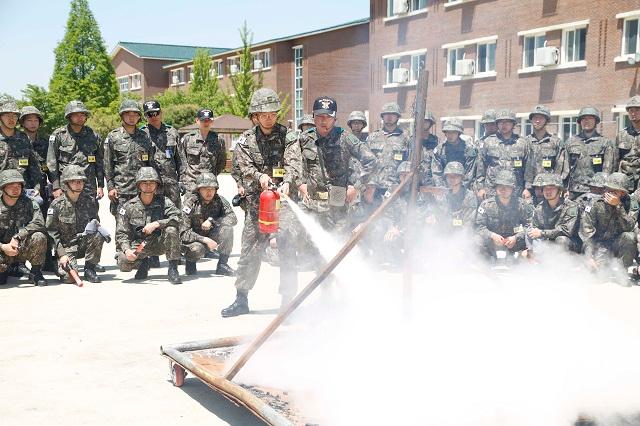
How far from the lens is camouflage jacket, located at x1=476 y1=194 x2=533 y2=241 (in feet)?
32.9

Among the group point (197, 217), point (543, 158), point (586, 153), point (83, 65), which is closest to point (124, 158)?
point (197, 217)

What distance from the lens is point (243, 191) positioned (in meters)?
7.13

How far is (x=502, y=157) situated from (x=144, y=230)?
5623 mm

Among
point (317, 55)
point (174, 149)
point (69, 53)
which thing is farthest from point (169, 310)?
point (69, 53)

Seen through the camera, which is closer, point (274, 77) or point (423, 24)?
point (423, 24)

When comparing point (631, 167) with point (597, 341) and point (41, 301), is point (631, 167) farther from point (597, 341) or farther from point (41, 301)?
point (41, 301)

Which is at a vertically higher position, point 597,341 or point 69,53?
point 69,53

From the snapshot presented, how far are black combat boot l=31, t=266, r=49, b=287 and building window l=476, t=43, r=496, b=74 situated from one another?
22197 millimetres

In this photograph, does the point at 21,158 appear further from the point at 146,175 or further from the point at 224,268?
the point at 224,268

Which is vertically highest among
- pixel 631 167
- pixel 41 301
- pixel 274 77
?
pixel 274 77

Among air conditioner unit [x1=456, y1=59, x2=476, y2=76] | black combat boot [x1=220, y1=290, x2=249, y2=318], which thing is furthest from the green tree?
black combat boot [x1=220, y1=290, x2=249, y2=318]

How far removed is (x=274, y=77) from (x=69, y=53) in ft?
57.1

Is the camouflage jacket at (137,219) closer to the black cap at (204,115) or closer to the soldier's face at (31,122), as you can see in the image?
the black cap at (204,115)

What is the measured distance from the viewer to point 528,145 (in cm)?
1123
